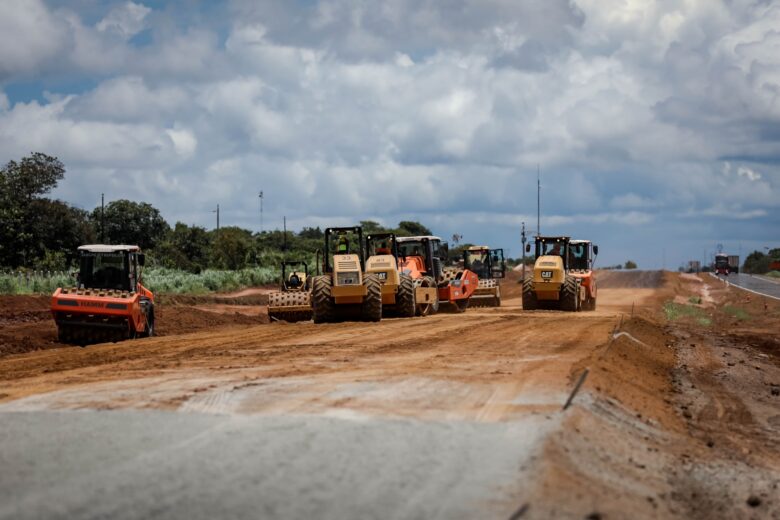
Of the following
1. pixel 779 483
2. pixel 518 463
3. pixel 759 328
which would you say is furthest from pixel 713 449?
pixel 759 328

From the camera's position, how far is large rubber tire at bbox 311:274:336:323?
29.4 metres

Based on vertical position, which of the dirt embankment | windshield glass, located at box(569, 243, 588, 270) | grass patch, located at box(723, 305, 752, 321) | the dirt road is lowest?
grass patch, located at box(723, 305, 752, 321)

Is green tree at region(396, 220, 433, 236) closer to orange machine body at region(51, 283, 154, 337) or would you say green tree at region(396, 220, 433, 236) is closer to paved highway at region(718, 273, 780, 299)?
paved highway at region(718, 273, 780, 299)

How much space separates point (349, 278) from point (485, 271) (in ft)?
58.0

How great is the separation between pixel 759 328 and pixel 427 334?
16.1 metres

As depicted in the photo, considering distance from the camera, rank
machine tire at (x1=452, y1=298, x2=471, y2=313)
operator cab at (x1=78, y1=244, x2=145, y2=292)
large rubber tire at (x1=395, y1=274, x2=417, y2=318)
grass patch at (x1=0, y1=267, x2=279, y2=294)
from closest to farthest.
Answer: operator cab at (x1=78, y1=244, x2=145, y2=292) → large rubber tire at (x1=395, y1=274, x2=417, y2=318) → machine tire at (x1=452, y1=298, x2=471, y2=313) → grass patch at (x1=0, y1=267, x2=279, y2=294)

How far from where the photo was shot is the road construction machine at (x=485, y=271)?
4425 centimetres

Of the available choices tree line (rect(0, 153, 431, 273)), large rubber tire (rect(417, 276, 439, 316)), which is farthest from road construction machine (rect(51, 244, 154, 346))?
tree line (rect(0, 153, 431, 273))

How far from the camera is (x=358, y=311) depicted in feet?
97.8

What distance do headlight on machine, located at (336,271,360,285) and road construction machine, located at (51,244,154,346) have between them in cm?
555

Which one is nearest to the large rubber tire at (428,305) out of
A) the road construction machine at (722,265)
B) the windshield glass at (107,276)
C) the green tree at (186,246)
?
the windshield glass at (107,276)

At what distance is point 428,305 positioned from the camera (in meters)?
34.4

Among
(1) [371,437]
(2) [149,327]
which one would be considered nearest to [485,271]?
(2) [149,327]

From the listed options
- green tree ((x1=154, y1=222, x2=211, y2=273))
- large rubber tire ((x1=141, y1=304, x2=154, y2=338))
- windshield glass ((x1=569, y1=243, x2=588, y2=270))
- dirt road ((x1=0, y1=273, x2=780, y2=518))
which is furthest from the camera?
green tree ((x1=154, y1=222, x2=211, y2=273))
